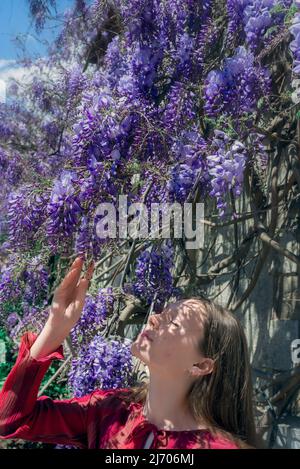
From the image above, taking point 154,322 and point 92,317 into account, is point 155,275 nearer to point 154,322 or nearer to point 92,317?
point 92,317

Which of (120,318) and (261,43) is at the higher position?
(261,43)

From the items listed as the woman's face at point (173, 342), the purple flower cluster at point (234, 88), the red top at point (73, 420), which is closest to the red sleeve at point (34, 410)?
the red top at point (73, 420)

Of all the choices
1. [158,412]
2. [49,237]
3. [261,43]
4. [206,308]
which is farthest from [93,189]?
[261,43]

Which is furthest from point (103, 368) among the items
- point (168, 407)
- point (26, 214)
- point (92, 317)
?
point (168, 407)

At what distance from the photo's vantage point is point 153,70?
2.74m

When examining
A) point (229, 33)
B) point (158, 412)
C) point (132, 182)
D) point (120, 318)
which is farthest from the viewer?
point (120, 318)

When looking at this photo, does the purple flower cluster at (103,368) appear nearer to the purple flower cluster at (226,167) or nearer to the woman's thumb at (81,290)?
the purple flower cluster at (226,167)

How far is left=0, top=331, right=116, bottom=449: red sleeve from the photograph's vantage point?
160 cm

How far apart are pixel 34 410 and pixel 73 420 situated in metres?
0.12

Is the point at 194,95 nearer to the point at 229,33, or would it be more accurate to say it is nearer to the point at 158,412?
the point at 229,33

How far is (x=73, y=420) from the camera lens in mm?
1682

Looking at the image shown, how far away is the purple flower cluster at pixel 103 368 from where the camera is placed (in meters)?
2.69

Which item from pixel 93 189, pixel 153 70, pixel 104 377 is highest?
pixel 153 70

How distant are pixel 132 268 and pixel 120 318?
0.33 m
